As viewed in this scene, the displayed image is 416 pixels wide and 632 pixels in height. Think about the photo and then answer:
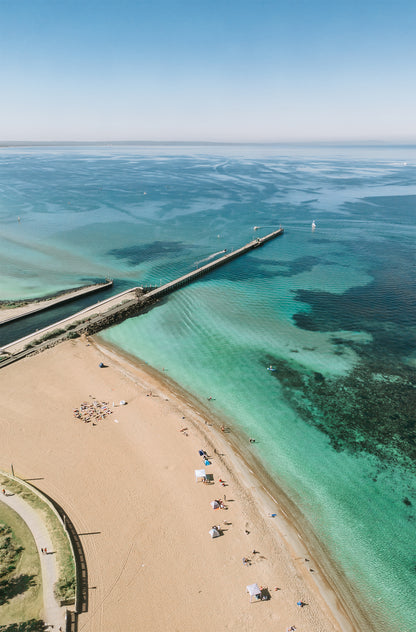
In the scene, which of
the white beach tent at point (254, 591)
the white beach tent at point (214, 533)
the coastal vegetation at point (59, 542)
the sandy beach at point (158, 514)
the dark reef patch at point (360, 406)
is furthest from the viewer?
the dark reef patch at point (360, 406)

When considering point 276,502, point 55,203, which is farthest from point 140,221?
point 276,502

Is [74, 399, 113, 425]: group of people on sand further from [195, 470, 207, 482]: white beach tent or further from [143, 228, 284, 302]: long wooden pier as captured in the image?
[143, 228, 284, 302]: long wooden pier

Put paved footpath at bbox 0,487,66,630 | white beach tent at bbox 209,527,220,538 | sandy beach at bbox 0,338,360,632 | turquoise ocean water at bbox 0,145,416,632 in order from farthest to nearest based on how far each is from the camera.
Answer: turquoise ocean water at bbox 0,145,416,632
white beach tent at bbox 209,527,220,538
sandy beach at bbox 0,338,360,632
paved footpath at bbox 0,487,66,630

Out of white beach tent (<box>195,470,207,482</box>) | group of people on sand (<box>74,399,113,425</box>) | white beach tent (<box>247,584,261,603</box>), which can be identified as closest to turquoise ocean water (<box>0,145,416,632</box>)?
white beach tent (<box>195,470,207,482</box>)

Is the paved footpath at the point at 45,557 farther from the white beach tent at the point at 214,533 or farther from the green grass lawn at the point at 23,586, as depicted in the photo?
the white beach tent at the point at 214,533

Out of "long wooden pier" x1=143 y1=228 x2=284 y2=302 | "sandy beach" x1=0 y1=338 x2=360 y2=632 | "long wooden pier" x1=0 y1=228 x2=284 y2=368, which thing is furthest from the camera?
"long wooden pier" x1=143 y1=228 x2=284 y2=302

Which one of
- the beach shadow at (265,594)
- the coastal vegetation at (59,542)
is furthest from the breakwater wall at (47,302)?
the beach shadow at (265,594)

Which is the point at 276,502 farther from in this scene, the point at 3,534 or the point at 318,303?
the point at 318,303
